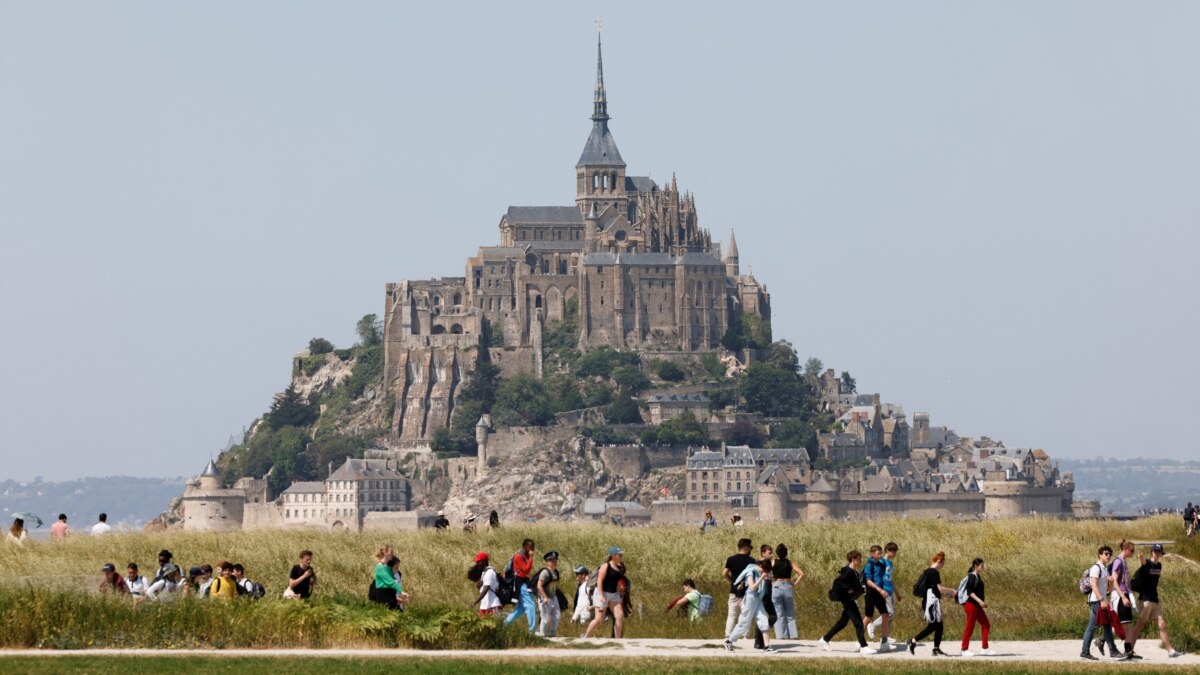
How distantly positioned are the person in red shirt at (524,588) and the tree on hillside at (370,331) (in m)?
120

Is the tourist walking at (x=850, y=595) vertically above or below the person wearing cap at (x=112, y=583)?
below

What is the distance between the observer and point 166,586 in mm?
34875

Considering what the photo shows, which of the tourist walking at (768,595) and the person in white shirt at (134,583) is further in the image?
the person in white shirt at (134,583)

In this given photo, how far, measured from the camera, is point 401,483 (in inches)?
5438

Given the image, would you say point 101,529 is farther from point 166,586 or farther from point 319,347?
point 319,347

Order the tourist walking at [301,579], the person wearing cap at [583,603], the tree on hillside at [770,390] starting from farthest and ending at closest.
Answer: the tree on hillside at [770,390] < the person wearing cap at [583,603] < the tourist walking at [301,579]

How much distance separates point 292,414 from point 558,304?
58.3 feet

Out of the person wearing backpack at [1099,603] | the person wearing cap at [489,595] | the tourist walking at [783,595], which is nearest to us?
the person wearing backpack at [1099,603]

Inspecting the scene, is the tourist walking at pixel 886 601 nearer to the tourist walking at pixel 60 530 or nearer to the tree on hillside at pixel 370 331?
the tourist walking at pixel 60 530

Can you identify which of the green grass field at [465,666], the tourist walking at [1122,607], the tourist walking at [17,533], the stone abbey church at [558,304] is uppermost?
the stone abbey church at [558,304]

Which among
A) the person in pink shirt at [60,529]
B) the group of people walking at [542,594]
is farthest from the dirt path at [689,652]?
the person in pink shirt at [60,529]

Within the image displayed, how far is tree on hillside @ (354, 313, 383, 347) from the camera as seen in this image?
15575 centimetres

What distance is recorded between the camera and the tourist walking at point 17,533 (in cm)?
4116

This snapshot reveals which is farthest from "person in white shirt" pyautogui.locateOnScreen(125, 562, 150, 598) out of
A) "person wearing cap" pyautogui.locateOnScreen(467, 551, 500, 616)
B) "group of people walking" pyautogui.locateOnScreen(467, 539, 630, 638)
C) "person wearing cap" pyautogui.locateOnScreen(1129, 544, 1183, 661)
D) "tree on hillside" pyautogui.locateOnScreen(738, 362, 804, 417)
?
"tree on hillside" pyautogui.locateOnScreen(738, 362, 804, 417)
